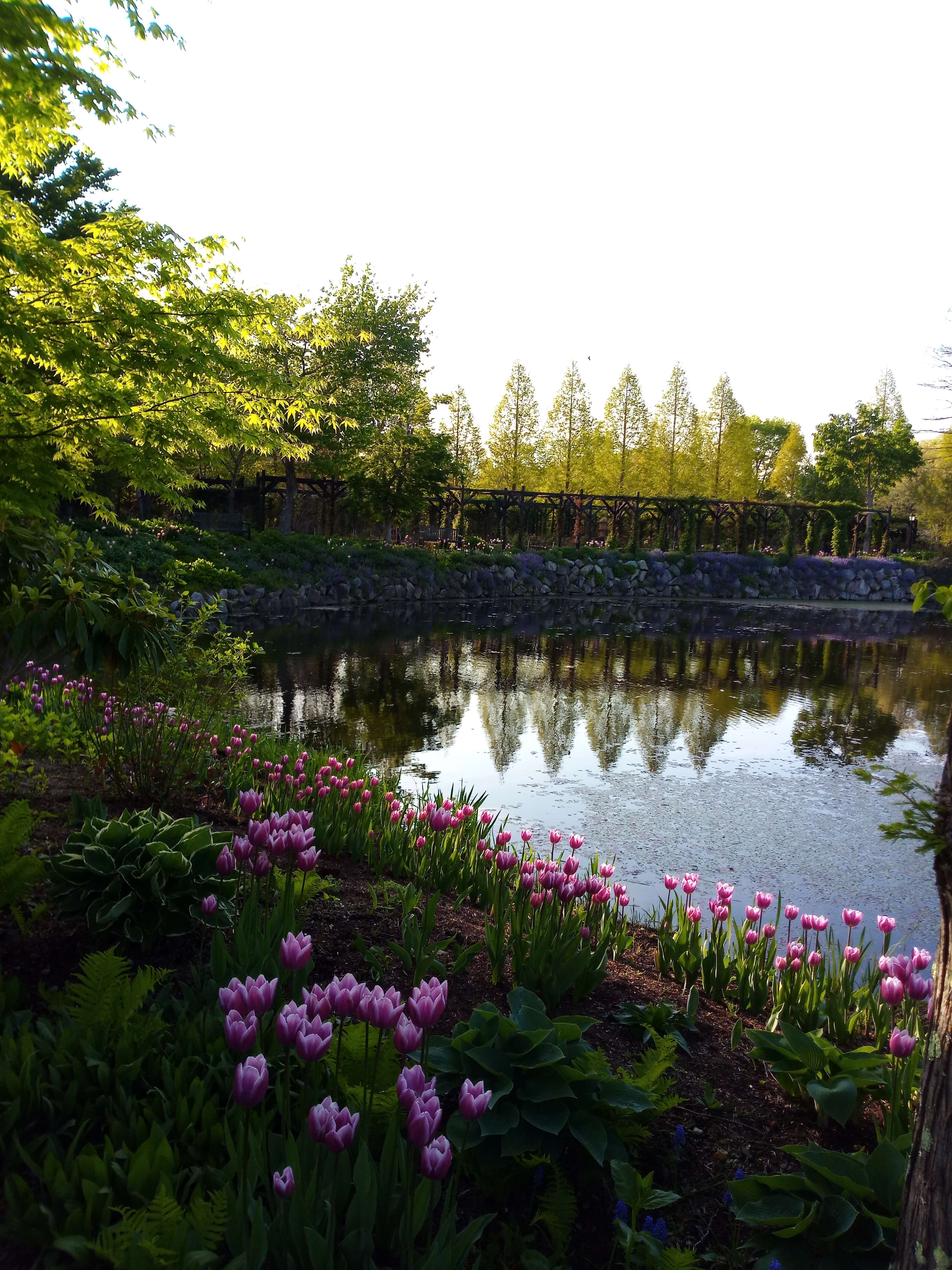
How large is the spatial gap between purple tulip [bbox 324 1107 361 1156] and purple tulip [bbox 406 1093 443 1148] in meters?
0.12

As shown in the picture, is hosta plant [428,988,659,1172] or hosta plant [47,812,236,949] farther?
hosta plant [47,812,236,949]

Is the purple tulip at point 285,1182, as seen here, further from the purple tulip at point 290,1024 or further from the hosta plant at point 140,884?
the hosta plant at point 140,884

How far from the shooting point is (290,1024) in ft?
6.49

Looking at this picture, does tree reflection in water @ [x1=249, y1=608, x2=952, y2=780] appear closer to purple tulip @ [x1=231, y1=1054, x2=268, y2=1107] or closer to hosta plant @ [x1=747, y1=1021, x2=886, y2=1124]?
hosta plant @ [x1=747, y1=1021, x2=886, y2=1124]

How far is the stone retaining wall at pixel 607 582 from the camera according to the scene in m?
22.3

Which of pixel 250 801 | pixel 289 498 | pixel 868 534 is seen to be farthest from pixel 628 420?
pixel 250 801

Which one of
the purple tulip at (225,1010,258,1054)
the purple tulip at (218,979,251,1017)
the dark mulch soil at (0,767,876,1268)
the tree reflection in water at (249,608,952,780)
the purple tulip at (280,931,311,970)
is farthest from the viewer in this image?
the tree reflection in water at (249,608,952,780)

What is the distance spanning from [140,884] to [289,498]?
2569cm

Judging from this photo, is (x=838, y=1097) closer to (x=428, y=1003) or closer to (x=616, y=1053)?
(x=616, y=1053)

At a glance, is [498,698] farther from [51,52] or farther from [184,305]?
[51,52]

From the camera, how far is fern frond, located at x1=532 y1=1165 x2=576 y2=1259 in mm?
2104

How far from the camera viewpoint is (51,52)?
3.10 meters

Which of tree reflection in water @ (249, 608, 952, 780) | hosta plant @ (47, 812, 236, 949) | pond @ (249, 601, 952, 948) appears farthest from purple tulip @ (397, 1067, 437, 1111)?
tree reflection in water @ (249, 608, 952, 780)

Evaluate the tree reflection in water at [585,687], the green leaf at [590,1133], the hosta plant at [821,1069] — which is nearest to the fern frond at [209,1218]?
the green leaf at [590,1133]
